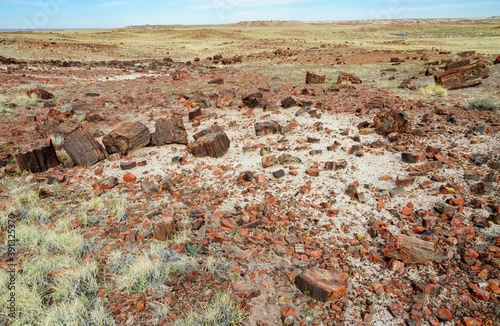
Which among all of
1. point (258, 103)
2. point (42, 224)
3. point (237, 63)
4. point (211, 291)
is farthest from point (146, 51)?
point (211, 291)

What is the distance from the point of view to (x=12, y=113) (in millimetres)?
11367

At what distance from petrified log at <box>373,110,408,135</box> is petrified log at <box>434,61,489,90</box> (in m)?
6.35

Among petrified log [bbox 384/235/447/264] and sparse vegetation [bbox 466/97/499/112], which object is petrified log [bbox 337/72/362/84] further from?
petrified log [bbox 384/235/447/264]

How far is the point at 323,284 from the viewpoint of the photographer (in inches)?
141

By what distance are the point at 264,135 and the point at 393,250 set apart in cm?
555

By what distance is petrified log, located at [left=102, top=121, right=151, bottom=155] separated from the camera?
25.8 ft

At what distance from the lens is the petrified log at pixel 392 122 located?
7.87 metres

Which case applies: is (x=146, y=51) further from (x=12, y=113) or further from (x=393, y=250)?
(x=393, y=250)

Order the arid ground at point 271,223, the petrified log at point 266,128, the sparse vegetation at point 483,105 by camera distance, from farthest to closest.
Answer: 1. the sparse vegetation at point 483,105
2. the petrified log at point 266,128
3. the arid ground at point 271,223

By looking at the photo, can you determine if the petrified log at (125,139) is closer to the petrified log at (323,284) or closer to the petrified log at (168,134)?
the petrified log at (168,134)

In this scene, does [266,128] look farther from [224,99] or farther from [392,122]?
[392,122]

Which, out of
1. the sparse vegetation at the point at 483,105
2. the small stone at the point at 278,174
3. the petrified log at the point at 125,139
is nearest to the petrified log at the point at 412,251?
the small stone at the point at 278,174

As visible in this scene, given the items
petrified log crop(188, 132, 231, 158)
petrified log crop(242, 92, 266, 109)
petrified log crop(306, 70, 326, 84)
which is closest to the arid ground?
petrified log crop(188, 132, 231, 158)

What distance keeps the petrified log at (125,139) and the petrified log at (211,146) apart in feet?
5.61
